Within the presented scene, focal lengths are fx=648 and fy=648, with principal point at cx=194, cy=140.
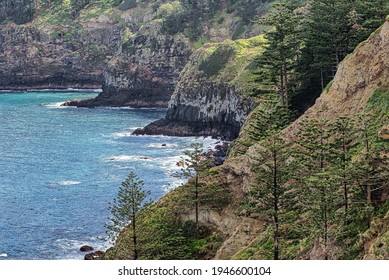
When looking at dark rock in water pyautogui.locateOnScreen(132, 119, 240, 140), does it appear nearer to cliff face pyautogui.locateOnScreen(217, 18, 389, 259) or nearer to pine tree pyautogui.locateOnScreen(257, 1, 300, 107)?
pine tree pyautogui.locateOnScreen(257, 1, 300, 107)

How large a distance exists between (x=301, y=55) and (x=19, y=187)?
4343cm

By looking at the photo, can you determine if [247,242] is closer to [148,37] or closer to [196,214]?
[196,214]

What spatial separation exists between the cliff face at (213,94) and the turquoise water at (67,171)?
5899 millimetres

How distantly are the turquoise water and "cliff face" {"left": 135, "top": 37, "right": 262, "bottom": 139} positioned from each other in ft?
19.4

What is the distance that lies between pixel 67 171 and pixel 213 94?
4562 centimetres

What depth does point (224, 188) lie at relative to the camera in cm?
5688

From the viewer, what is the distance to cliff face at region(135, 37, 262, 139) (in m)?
130

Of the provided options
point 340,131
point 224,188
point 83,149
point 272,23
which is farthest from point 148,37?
point 340,131

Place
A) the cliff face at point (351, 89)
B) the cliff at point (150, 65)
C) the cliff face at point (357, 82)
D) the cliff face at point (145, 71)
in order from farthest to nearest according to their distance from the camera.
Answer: the cliff face at point (145, 71) → the cliff at point (150, 65) → the cliff face at point (357, 82) → the cliff face at point (351, 89)

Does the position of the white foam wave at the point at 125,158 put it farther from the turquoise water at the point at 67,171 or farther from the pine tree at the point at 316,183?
the pine tree at the point at 316,183

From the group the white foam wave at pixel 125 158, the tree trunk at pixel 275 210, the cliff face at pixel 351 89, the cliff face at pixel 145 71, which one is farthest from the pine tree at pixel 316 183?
the cliff face at pixel 145 71

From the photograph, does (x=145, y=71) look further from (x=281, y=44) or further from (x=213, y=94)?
(x=281, y=44)

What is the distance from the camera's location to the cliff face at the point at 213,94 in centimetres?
12988

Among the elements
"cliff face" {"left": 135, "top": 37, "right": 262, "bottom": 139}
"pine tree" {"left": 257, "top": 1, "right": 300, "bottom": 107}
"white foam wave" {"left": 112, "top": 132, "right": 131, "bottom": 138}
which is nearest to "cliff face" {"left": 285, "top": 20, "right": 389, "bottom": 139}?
"pine tree" {"left": 257, "top": 1, "right": 300, "bottom": 107}
